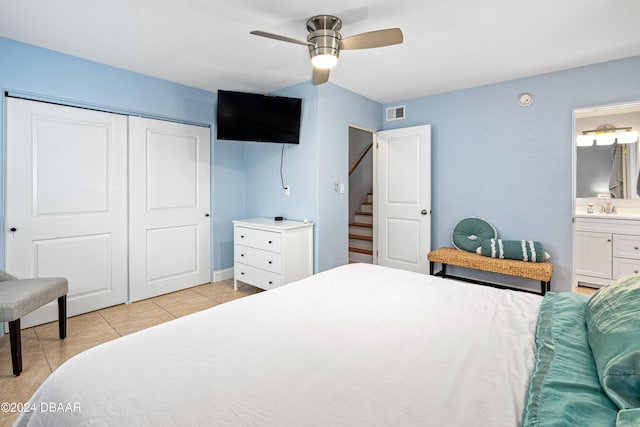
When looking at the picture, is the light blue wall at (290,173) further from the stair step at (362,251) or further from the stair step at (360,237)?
the stair step at (360,237)

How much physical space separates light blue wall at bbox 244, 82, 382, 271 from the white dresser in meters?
0.18

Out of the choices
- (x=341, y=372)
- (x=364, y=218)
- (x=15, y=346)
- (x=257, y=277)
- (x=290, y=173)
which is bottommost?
(x=15, y=346)

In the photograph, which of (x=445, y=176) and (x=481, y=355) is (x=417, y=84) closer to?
(x=445, y=176)

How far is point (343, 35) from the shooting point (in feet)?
8.05

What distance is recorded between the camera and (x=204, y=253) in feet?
12.9

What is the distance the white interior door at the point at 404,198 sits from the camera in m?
3.94

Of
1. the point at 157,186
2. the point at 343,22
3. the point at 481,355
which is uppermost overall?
the point at 343,22

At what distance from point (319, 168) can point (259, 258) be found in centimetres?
121

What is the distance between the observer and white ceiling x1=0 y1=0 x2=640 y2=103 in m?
2.09

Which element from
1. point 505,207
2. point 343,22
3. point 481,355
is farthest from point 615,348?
point 505,207

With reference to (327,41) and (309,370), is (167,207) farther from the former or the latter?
(309,370)

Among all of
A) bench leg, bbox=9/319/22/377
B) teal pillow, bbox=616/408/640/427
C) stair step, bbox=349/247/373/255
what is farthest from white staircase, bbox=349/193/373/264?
teal pillow, bbox=616/408/640/427

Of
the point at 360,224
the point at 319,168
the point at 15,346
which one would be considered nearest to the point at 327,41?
the point at 319,168

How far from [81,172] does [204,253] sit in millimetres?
1560
